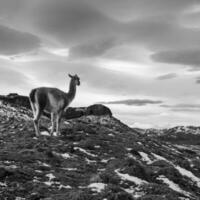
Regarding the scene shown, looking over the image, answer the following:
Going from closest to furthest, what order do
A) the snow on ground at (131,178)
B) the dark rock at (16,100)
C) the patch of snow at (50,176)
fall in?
the patch of snow at (50,176), the snow on ground at (131,178), the dark rock at (16,100)

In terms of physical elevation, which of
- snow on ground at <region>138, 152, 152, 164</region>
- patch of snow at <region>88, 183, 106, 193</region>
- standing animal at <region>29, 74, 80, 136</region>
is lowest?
patch of snow at <region>88, 183, 106, 193</region>

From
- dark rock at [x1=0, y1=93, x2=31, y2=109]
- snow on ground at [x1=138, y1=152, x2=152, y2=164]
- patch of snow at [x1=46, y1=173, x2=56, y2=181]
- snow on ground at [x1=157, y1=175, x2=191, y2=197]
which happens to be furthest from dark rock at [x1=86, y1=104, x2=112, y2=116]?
patch of snow at [x1=46, y1=173, x2=56, y2=181]

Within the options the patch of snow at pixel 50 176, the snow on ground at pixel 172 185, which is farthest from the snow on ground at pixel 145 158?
the patch of snow at pixel 50 176

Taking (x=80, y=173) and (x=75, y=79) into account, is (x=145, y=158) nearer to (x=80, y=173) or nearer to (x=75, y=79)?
(x=75, y=79)

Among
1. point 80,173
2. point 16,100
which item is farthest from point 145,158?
point 16,100

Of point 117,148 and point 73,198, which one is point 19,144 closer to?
point 117,148

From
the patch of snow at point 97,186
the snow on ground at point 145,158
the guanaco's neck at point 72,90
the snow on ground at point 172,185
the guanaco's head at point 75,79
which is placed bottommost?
the snow on ground at point 172,185

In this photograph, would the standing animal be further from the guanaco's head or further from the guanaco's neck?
the guanaco's head

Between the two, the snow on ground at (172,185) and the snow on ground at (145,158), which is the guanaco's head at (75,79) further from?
the snow on ground at (172,185)

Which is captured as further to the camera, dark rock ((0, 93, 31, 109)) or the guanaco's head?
dark rock ((0, 93, 31, 109))

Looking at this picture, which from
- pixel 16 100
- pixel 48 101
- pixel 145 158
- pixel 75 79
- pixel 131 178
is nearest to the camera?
pixel 131 178

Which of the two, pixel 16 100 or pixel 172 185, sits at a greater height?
pixel 16 100

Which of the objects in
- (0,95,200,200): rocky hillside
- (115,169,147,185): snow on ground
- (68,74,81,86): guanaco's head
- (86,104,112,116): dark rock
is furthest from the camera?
(86,104,112,116): dark rock

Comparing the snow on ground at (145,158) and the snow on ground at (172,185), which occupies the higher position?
the snow on ground at (145,158)
